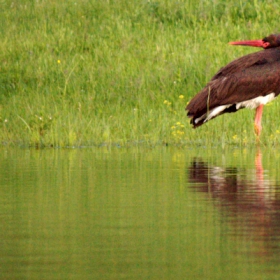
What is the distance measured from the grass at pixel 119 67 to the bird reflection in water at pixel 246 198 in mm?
4041

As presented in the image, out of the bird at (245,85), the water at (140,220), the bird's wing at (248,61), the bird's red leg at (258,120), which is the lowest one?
the water at (140,220)

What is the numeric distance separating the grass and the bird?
307 millimetres

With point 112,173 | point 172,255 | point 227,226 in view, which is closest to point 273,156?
point 112,173

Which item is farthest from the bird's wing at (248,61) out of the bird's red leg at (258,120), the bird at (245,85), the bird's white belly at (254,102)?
the bird's red leg at (258,120)

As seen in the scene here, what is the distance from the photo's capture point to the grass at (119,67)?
13.8 meters

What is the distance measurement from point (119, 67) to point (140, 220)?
12.5 meters

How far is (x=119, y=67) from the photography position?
1794 centimetres

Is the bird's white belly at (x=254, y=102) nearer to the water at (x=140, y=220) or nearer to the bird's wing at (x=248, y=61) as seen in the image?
the bird's wing at (x=248, y=61)

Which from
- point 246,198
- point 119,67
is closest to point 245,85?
point 119,67

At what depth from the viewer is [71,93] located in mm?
17000

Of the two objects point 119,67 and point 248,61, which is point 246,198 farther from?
point 119,67

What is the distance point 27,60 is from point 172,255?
14.8 meters

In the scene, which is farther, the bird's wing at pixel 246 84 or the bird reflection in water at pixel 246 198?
the bird's wing at pixel 246 84

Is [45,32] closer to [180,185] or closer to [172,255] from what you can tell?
[180,185]
